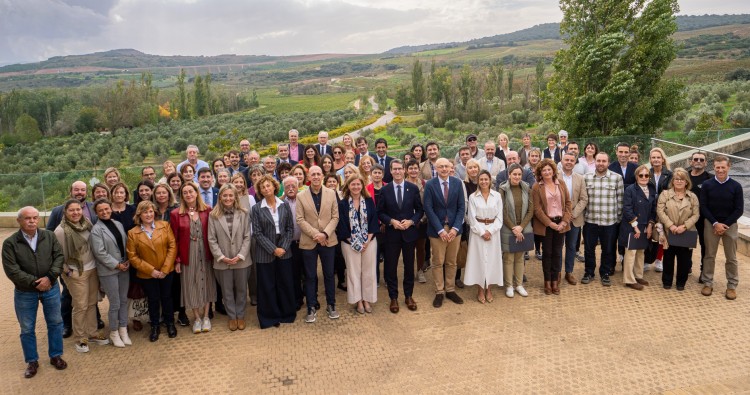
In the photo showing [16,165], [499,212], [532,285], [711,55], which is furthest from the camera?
[711,55]

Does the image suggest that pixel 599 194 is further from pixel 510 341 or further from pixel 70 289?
pixel 70 289

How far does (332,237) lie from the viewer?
20.5ft

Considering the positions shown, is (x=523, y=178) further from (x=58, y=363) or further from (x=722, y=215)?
(x=58, y=363)

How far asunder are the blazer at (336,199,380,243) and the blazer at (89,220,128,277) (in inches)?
102

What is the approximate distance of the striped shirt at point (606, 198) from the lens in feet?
23.0

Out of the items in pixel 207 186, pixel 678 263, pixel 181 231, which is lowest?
pixel 678 263

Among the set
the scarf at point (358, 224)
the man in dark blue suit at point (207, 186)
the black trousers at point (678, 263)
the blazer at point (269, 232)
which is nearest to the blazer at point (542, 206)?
the black trousers at point (678, 263)

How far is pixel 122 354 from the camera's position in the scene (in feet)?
18.1

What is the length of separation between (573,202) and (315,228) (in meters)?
3.89

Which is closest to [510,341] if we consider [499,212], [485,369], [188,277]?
[485,369]

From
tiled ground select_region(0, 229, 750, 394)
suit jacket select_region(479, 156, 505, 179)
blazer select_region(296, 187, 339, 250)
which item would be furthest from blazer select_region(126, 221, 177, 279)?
suit jacket select_region(479, 156, 505, 179)

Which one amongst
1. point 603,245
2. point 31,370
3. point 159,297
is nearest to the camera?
point 31,370

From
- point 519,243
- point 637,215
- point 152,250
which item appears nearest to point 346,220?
point 152,250

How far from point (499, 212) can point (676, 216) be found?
8.40 ft
